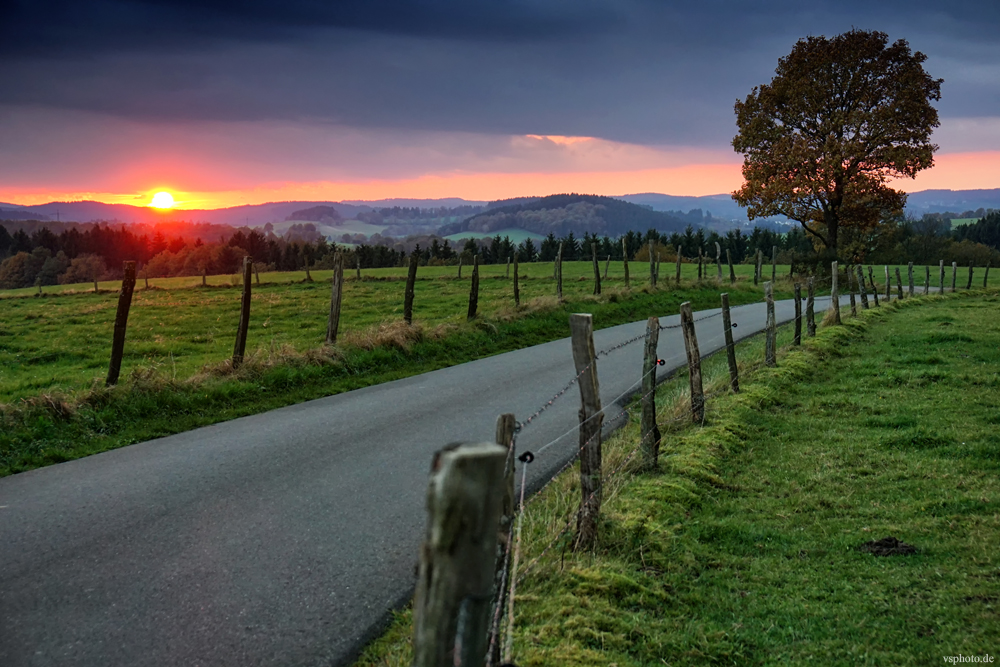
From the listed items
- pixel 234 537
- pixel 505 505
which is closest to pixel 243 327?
pixel 234 537

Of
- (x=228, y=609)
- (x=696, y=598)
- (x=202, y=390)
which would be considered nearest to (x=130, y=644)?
(x=228, y=609)

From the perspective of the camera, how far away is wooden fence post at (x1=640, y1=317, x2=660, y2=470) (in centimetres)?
818

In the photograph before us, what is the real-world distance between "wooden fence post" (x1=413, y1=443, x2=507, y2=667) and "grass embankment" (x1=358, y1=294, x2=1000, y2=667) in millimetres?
2562

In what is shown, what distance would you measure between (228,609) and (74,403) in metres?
7.57

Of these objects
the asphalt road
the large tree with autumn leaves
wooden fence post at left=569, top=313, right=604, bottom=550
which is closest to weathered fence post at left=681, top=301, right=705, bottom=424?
the asphalt road

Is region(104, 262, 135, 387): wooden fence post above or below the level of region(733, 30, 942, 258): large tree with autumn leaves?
below

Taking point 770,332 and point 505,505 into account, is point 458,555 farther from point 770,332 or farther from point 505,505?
point 770,332

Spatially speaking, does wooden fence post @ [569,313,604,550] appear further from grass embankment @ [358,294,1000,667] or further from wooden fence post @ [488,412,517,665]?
wooden fence post @ [488,412,517,665]

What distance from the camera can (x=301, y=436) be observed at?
33.8ft

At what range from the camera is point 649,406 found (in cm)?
820

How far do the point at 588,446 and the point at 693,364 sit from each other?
421cm

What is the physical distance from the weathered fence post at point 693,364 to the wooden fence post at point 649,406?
161 centimetres

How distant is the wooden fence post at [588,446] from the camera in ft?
19.7

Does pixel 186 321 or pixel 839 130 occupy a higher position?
pixel 839 130
